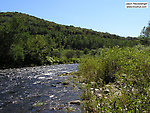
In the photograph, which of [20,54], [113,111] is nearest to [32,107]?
[113,111]

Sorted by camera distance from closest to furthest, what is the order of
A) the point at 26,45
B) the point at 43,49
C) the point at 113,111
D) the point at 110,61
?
the point at 113,111
the point at 110,61
the point at 26,45
the point at 43,49

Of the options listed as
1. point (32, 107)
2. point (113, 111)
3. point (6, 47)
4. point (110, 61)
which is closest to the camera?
point (113, 111)

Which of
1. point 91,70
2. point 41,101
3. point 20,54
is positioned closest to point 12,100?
point 41,101

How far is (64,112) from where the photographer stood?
5746 millimetres

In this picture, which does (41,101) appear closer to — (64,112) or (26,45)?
(64,112)

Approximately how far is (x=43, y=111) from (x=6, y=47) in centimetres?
2838

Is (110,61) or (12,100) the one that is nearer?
(12,100)

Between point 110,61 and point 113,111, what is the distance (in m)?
6.28

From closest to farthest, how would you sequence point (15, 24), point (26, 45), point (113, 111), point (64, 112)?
point (113, 111) < point (64, 112) < point (15, 24) < point (26, 45)

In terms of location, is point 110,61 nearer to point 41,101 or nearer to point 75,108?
point 75,108

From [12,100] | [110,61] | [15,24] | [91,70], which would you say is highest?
[15,24]

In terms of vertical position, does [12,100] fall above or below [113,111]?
below

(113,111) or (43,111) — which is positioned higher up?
(113,111)

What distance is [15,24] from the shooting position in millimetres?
32250
